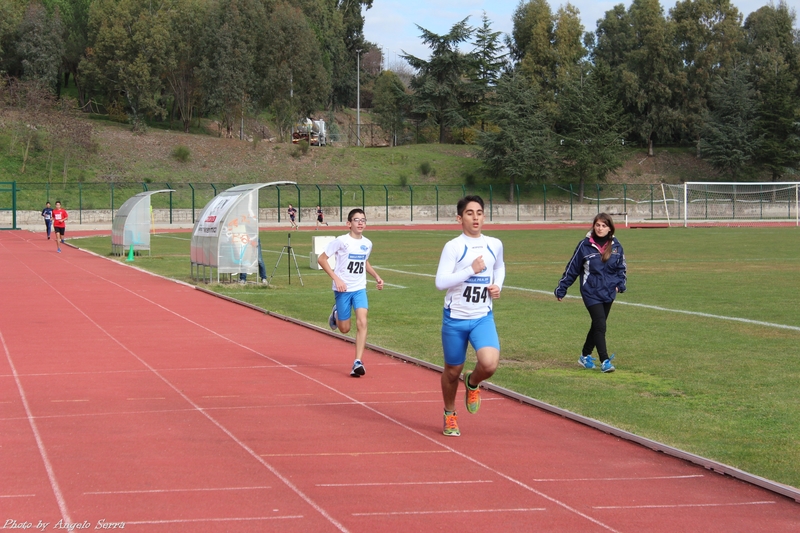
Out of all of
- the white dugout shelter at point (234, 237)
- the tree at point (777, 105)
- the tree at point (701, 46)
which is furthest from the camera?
the tree at point (701, 46)

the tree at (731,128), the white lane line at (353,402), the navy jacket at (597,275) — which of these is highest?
the tree at (731,128)

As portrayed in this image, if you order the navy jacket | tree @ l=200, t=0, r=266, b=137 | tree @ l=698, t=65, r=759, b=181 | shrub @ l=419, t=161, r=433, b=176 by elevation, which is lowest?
the navy jacket

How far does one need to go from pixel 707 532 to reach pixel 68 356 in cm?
881

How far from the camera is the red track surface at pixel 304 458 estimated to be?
17.7 feet

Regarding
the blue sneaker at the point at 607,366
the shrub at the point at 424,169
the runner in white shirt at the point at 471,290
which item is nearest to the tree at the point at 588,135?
the shrub at the point at 424,169

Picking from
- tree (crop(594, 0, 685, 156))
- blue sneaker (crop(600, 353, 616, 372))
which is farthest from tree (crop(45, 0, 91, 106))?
blue sneaker (crop(600, 353, 616, 372))

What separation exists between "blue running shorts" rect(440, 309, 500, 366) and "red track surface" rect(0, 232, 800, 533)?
0.75 m

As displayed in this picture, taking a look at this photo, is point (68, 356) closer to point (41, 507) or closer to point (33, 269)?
point (41, 507)

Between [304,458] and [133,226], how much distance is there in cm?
2615

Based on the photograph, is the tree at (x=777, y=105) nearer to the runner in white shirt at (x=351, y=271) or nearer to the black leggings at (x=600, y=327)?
the black leggings at (x=600, y=327)

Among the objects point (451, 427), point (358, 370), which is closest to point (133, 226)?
point (358, 370)

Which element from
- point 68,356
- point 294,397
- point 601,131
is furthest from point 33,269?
point 601,131

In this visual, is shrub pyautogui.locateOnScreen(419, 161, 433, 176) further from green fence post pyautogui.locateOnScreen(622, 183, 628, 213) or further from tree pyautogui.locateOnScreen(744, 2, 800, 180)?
tree pyautogui.locateOnScreen(744, 2, 800, 180)

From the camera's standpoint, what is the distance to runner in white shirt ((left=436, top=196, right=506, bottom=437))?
270 inches
